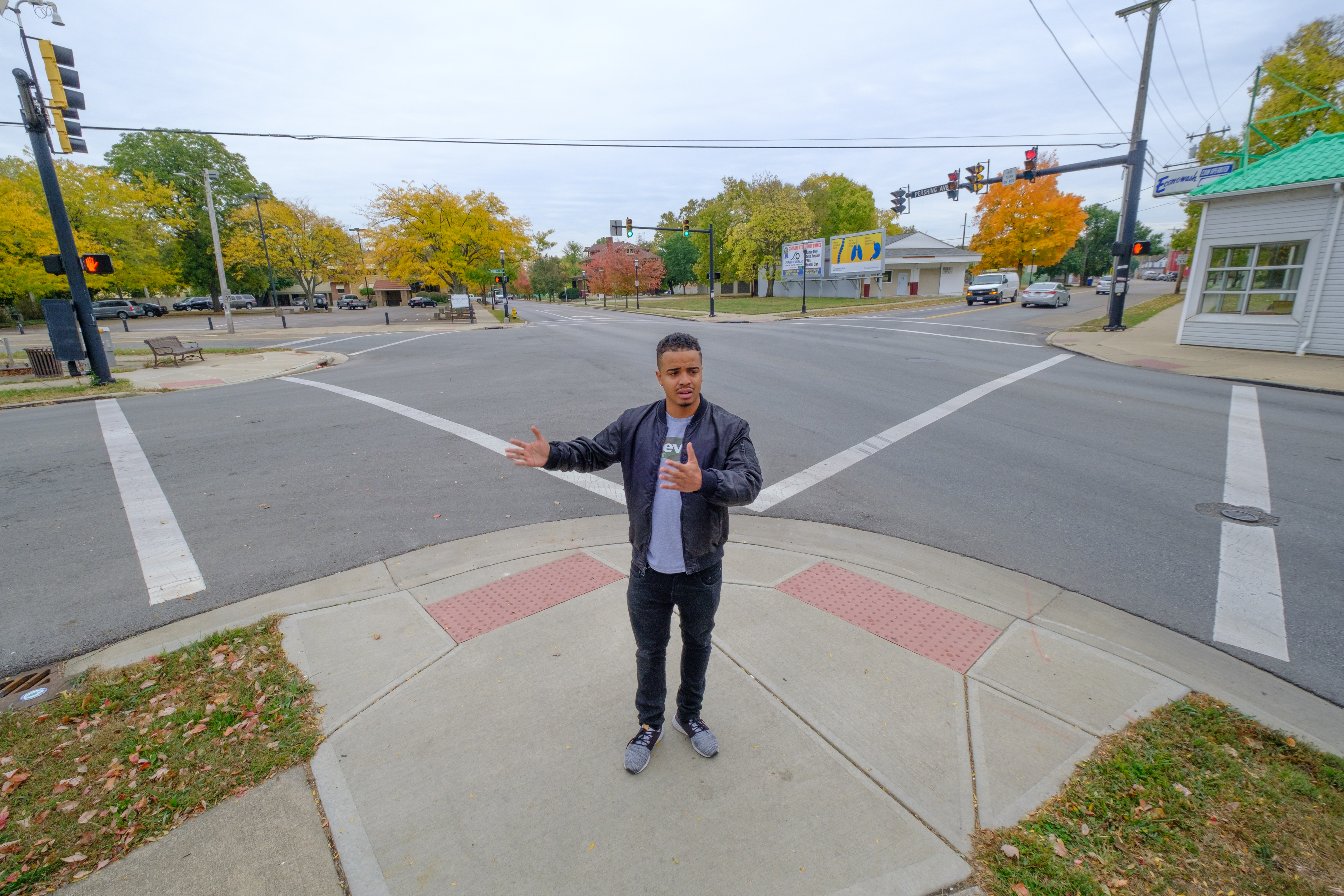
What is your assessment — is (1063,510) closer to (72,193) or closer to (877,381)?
(877,381)

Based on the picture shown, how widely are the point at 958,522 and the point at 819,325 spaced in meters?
21.2

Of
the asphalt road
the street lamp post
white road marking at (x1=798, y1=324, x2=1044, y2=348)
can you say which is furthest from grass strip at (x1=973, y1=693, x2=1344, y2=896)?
the street lamp post

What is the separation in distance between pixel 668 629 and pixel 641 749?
544 millimetres

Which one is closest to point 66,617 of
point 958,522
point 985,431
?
point 958,522

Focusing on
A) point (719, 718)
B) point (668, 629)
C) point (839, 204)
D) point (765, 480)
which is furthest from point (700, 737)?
point (839, 204)

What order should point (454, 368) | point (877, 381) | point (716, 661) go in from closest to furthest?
point (716, 661) → point (877, 381) → point (454, 368)

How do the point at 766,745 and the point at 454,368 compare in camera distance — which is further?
the point at 454,368

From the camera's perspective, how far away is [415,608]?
384 centimetres

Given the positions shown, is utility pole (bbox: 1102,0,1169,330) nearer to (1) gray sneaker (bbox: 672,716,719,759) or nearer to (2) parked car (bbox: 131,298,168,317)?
(1) gray sneaker (bbox: 672,716,719,759)

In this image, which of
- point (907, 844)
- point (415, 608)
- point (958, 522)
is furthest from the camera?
point (958, 522)

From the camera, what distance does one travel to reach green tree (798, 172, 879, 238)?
184 feet

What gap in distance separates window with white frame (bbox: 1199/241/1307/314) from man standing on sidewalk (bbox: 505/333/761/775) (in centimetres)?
1837

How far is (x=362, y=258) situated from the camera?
51312mm

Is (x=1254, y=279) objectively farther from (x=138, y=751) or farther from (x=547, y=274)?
(x=547, y=274)
